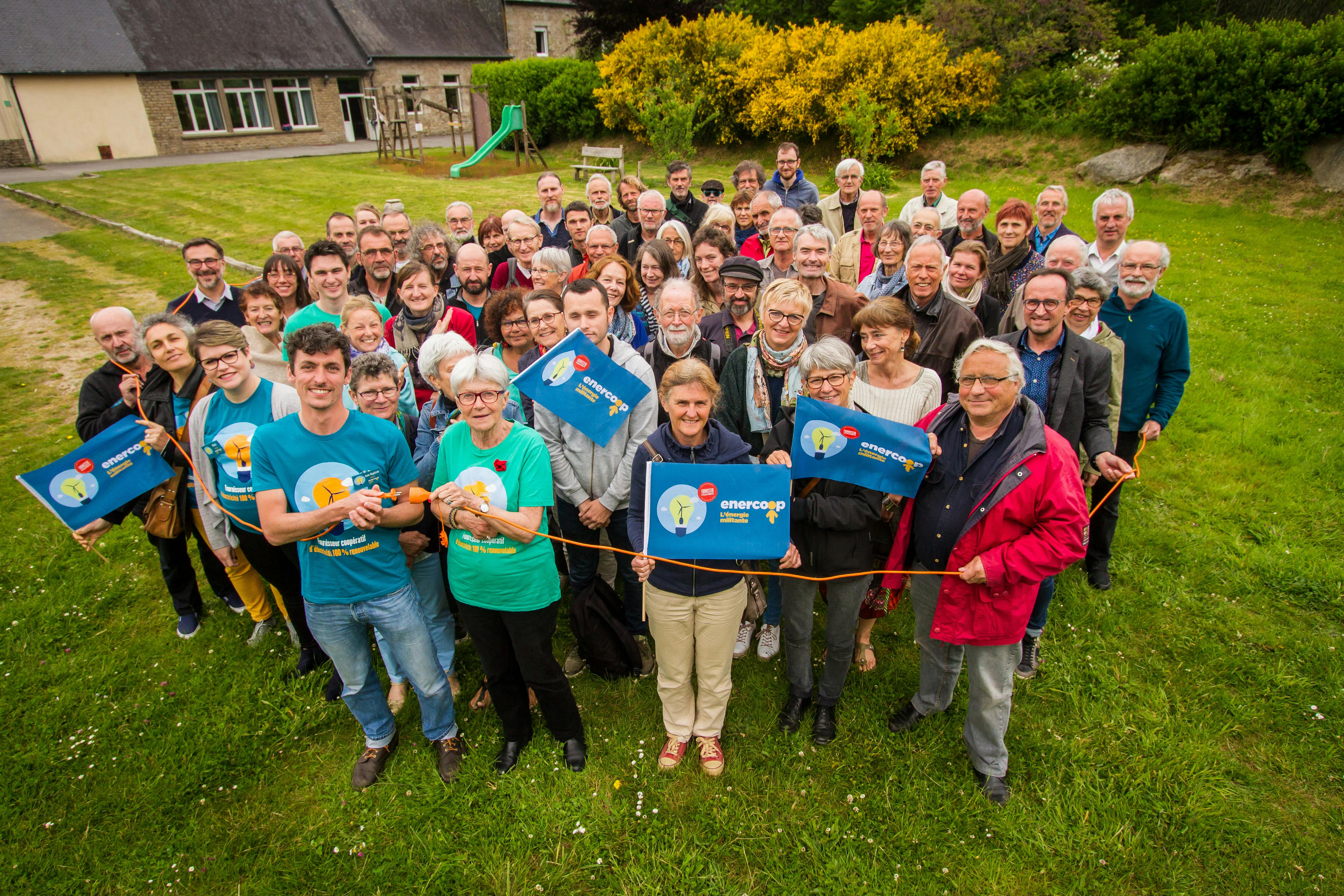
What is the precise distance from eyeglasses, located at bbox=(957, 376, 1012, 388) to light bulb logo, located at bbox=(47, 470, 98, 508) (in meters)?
5.52

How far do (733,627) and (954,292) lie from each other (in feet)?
12.1

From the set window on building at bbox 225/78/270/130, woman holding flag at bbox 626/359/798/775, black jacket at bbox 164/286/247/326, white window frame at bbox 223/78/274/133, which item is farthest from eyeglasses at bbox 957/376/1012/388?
window on building at bbox 225/78/270/130

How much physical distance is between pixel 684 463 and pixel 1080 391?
9.57 feet

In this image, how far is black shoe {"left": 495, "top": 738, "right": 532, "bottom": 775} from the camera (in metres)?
4.31

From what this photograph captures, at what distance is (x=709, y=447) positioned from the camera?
12.7 ft

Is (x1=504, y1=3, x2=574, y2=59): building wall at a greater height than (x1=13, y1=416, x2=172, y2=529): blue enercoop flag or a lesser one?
greater

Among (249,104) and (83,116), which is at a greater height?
(249,104)

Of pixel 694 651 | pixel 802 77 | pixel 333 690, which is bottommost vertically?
pixel 333 690

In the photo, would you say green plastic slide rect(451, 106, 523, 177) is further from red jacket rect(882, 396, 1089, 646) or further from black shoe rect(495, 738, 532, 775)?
red jacket rect(882, 396, 1089, 646)

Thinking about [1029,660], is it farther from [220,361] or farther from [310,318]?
[310,318]

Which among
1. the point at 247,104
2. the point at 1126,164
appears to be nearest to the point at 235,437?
the point at 1126,164

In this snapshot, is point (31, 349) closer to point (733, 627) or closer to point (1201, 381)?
point (733, 627)

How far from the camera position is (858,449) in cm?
385

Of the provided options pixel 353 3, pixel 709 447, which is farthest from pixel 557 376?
pixel 353 3
